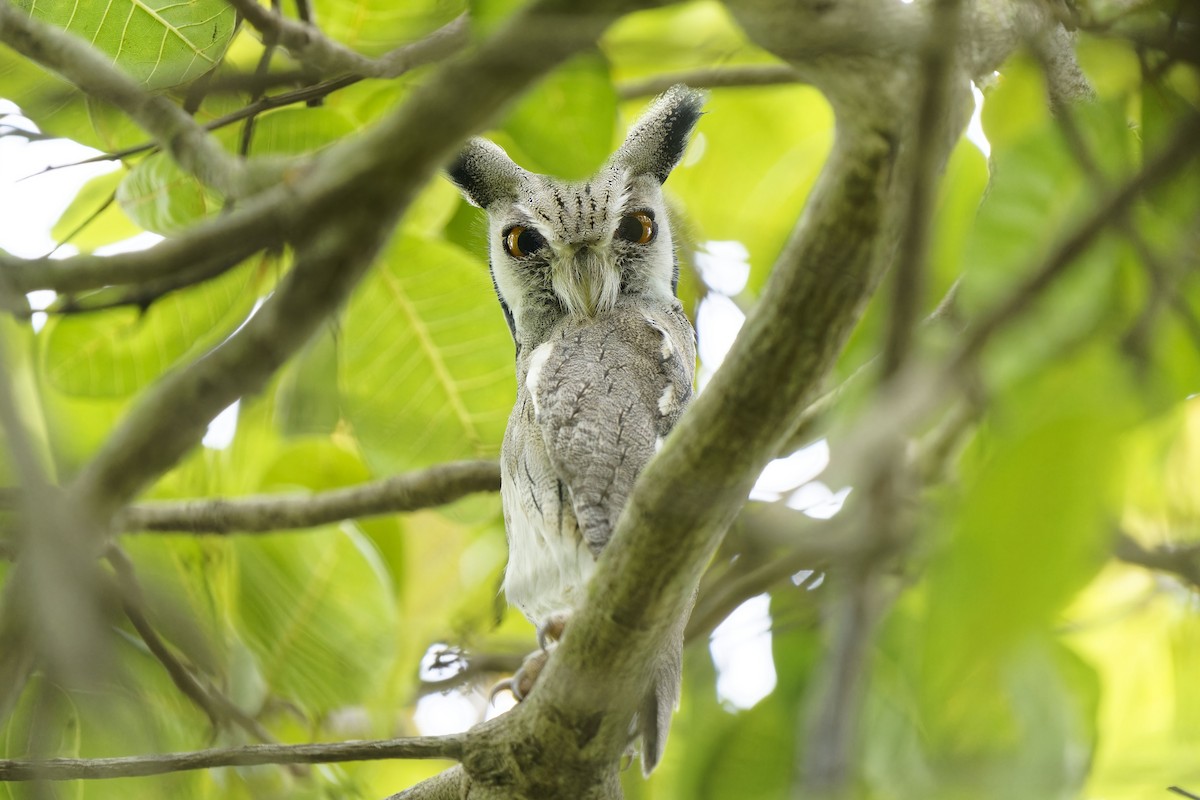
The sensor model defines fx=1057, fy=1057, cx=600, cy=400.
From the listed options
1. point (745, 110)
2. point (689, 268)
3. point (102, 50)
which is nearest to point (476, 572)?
point (689, 268)

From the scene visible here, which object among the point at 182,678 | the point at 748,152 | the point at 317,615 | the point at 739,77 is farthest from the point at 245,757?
the point at 748,152

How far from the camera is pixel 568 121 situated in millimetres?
1230

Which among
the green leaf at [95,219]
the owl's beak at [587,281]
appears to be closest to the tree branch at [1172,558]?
the owl's beak at [587,281]

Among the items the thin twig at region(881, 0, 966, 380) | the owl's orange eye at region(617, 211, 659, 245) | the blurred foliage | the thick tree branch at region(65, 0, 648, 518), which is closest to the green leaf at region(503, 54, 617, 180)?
the blurred foliage

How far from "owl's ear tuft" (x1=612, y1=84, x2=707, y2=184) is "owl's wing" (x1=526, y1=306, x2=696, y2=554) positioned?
417 millimetres

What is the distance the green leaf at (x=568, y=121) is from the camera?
1.22 metres

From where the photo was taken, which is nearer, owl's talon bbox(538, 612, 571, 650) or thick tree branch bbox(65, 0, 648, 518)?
thick tree branch bbox(65, 0, 648, 518)

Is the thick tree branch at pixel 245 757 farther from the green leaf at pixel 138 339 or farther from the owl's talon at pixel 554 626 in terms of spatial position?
the green leaf at pixel 138 339

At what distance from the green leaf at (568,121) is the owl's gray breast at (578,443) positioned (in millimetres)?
813

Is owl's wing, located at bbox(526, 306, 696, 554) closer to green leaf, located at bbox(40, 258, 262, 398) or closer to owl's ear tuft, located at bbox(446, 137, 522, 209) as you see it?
owl's ear tuft, located at bbox(446, 137, 522, 209)

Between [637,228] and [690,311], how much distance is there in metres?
0.44

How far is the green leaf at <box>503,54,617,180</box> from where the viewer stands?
1222 millimetres

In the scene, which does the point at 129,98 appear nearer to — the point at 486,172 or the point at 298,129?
the point at 298,129

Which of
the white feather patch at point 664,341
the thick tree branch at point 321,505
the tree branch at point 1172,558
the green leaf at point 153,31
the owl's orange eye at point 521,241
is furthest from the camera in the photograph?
the owl's orange eye at point 521,241
